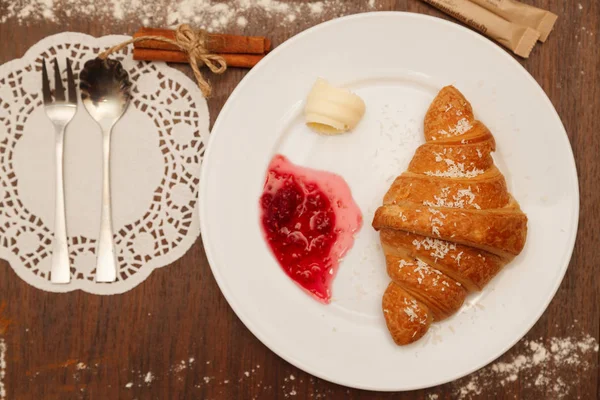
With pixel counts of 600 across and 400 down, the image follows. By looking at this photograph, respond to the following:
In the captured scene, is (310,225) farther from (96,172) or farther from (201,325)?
(96,172)

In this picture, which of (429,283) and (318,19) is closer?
(429,283)

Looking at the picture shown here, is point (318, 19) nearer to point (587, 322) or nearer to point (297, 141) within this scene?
point (297, 141)

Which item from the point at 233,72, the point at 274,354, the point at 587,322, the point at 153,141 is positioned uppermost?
the point at 233,72

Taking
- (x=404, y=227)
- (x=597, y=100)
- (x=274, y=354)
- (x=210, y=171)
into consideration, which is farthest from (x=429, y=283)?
(x=597, y=100)

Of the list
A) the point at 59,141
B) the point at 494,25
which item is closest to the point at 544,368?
the point at 494,25

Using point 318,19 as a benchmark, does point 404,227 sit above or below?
below

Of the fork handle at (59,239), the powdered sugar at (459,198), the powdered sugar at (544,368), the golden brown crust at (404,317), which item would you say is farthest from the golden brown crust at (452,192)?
the fork handle at (59,239)

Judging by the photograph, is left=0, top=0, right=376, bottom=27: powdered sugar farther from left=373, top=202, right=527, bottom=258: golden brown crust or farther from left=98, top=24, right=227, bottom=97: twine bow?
left=373, top=202, right=527, bottom=258: golden brown crust

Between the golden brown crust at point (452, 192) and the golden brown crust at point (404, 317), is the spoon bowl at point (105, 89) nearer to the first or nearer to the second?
the golden brown crust at point (452, 192)
